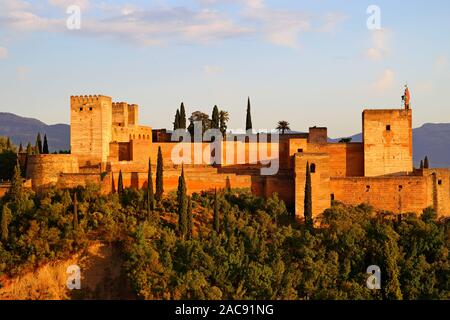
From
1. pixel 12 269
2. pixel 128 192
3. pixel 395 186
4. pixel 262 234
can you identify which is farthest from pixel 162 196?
pixel 395 186

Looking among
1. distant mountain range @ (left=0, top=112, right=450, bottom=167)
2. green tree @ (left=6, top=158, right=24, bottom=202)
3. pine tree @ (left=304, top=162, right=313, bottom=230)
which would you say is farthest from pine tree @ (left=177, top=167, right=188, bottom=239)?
distant mountain range @ (left=0, top=112, right=450, bottom=167)

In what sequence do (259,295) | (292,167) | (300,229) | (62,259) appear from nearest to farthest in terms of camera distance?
(259,295) → (62,259) → (300,229) → (292,167)

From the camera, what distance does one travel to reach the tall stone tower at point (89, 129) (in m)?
37.2

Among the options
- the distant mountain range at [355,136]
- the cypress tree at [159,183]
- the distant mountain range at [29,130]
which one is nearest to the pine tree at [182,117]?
the cypress tree at [159,183]

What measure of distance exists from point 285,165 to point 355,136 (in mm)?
80425

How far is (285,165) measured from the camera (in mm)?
38031

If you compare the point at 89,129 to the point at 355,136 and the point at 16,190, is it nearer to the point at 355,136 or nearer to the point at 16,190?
the point at 16,190

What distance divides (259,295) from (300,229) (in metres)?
4.87

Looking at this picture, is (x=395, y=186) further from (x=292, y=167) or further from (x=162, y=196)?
(x=162, y=196)

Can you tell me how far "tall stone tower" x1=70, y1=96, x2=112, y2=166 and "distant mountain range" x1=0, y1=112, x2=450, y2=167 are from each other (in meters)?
72.0

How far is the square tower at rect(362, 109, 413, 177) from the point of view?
36.7m

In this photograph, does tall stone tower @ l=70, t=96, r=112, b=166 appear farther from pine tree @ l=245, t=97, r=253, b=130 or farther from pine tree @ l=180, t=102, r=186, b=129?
pine tree @ l=245, t=97, r=253, b=130

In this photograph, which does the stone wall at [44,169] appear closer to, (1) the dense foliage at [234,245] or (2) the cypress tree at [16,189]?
(1) the dense foliage at [234,245]

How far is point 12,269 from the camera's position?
29969mm
